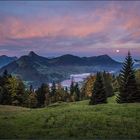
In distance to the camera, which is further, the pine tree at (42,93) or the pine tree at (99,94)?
the pine tree at (42,93)

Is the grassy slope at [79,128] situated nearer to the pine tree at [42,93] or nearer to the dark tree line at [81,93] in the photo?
the dark tree line at [81,93]

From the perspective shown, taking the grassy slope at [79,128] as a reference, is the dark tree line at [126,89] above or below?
above

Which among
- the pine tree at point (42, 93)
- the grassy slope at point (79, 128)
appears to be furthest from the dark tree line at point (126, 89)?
the pine tree at point (42, 93)

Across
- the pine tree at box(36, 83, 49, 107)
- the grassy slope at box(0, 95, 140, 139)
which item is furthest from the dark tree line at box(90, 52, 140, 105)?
the pine tree at box(36, 83, 49, 107)

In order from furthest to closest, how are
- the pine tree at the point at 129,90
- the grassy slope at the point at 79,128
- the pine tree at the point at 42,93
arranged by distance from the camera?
the pine tree at the point at 42,93 → the pine tree at the point at 129,90 → the grassy slope at the point at 79,128

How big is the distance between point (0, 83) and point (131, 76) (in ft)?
186

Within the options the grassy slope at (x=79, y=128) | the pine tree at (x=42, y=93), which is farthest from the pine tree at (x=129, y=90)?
the pine tree at (x=42, y=93)

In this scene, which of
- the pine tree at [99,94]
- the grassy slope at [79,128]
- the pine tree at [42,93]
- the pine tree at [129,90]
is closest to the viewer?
the grassy slope at [79,128]

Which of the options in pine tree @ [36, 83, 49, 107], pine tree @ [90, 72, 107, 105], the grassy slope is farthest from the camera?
pine tree @ [36, 83, 49, 107]

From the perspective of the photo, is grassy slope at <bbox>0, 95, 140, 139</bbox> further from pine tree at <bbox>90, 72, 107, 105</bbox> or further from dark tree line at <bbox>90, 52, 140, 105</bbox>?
pine tree at <bbox>90, 72, 107, 105</bbox>

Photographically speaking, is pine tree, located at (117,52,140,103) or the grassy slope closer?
the grassy slope

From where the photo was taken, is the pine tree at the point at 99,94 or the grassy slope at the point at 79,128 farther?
the pine tree at the point at 99,94

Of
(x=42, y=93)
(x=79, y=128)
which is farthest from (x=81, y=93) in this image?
(x=79, y=128)

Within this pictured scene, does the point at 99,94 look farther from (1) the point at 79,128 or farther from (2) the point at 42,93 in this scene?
(2) the point at 42,93
